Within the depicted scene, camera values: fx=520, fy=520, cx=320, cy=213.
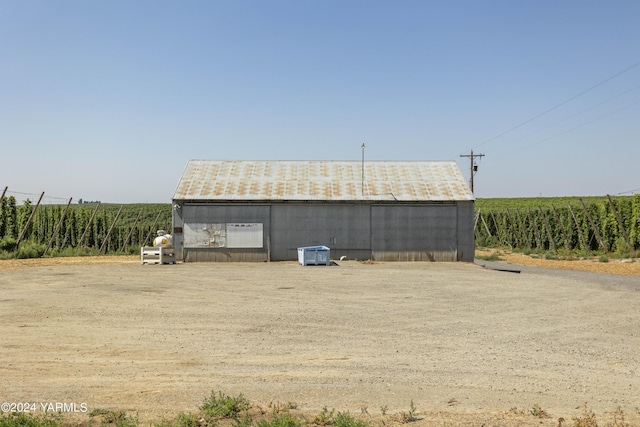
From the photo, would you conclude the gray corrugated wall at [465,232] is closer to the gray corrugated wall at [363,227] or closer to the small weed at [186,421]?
the gray corrugated wall at [363,227]

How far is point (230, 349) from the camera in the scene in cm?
1020

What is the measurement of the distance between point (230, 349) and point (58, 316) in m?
5.88

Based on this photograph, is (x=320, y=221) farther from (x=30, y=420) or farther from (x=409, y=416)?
(x=30, y=420)

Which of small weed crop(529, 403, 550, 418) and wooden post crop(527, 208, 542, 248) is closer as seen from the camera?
small weed crop(529, 403, 550, 418)

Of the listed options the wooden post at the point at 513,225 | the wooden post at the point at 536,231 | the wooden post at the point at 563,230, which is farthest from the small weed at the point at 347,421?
the wooden post at the point at 513,225

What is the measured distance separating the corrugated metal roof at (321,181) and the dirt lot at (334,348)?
15157mm

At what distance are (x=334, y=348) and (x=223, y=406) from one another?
3870 millimetres

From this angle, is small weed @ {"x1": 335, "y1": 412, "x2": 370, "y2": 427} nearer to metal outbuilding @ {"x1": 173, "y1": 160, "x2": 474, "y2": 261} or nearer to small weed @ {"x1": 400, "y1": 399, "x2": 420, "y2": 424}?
small weed @ {"x1": 400, "y1": 399, "x2": 420, "y2": 424}

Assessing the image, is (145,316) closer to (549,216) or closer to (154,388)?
(154,388)

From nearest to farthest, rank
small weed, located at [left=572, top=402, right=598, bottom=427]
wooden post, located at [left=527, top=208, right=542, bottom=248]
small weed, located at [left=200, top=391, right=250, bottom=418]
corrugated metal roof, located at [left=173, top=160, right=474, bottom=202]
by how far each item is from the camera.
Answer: small weed, located at [left=572, top=402, right=598, bottom=427]
small weed, located at [left=200, top=391, right=250, bottom=418]
corrugated metal roof, located at [left=173, top=160, right=474, bottom=202]
wooden post, located at [left=527, top=208, right=542, bottom=248]

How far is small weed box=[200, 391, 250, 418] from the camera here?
6.61 metres

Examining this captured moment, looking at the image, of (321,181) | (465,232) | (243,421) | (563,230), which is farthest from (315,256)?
(243,421)

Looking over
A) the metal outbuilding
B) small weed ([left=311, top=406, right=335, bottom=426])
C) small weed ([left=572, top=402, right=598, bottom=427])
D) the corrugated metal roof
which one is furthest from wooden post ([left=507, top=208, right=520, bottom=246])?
small weed ([left=311, top=406, right=335, bottom=426])

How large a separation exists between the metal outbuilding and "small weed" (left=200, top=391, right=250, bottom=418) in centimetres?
2624
